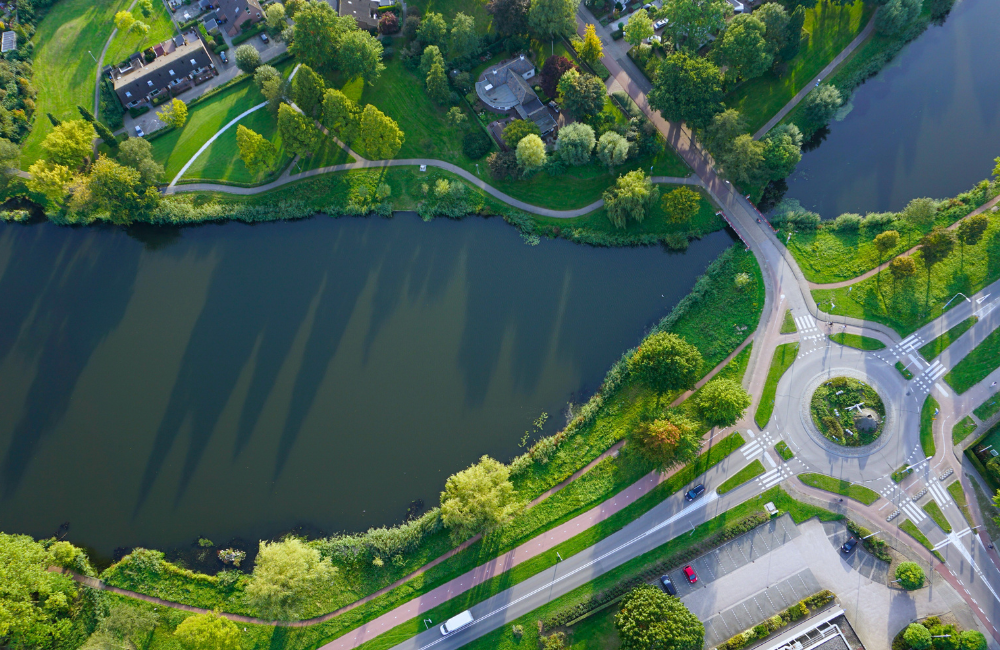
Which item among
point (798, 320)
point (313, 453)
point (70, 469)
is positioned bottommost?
point (798, 320)

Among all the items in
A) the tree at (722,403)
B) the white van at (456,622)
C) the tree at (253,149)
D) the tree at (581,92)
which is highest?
the tree at (253,149)

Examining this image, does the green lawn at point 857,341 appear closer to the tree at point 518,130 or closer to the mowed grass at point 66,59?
the tree at point 518,130

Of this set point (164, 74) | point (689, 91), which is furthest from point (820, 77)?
point (164, 74)

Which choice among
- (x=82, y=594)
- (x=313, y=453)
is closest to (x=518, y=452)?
(x=313, y=453)

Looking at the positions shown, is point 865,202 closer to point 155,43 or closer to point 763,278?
point 763,278

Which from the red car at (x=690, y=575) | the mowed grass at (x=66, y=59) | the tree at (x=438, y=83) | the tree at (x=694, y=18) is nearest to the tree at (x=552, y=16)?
the tree at (x=694, y=18)
